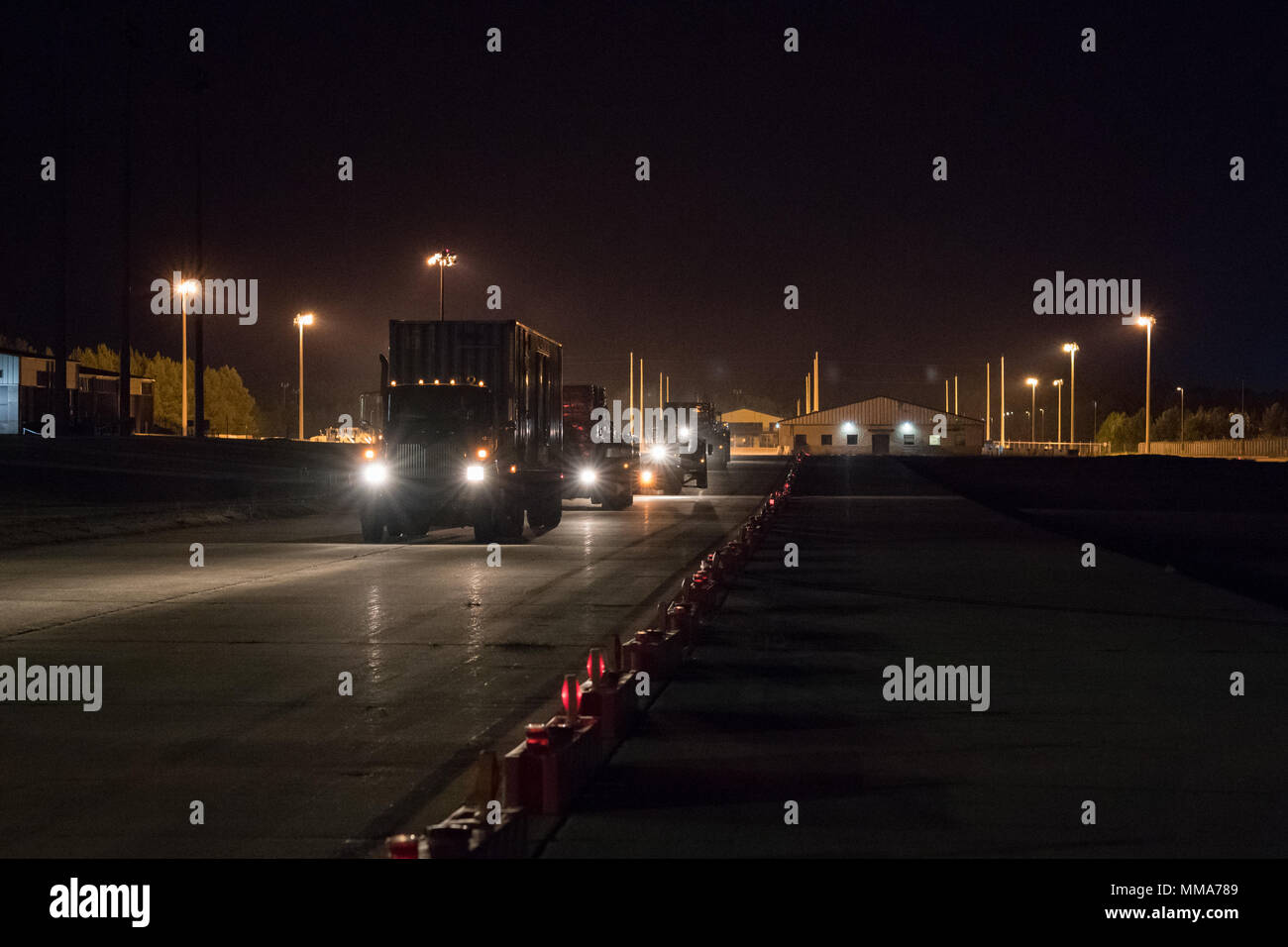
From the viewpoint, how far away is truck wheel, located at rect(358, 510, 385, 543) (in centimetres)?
2847

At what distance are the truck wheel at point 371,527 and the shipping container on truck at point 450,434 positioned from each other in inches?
1.0

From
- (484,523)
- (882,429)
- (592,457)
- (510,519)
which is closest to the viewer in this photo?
(484,523)

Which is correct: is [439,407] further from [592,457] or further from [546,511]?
[592,457]

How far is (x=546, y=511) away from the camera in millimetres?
32188

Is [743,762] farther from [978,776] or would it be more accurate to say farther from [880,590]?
[880,590]

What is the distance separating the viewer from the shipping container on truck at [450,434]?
27.8m

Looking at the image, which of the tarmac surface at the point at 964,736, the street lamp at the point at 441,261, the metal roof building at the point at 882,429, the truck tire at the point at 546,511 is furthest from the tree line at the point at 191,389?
the tarmac surface at the point at 964,736

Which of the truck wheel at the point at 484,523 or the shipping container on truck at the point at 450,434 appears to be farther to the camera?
the truck wheel at the point at 484,523

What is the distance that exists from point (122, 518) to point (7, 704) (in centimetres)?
2309

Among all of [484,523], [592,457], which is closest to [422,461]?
[484,523]

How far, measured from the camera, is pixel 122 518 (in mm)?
33500

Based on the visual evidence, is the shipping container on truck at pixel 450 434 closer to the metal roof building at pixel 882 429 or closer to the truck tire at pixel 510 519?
the truck tire at pixel 510 519

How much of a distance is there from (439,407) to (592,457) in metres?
14.9
